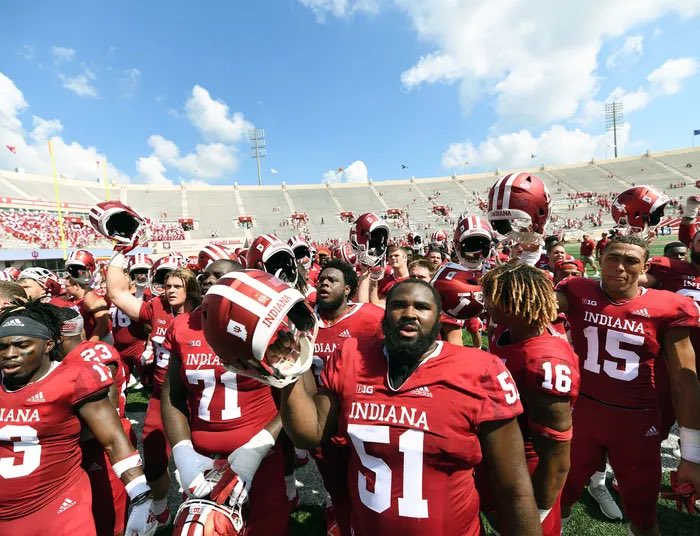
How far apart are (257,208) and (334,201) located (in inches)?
468

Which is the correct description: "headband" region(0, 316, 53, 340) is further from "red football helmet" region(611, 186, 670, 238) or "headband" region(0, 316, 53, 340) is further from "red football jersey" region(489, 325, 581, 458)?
"red football helmet" region(611, 186, 670, 238)

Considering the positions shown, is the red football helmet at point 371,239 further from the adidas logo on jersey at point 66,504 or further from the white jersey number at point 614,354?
the adidas logo on jersey at point 66,504

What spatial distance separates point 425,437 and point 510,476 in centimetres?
47

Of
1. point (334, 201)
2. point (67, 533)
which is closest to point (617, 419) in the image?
point (67, 533)

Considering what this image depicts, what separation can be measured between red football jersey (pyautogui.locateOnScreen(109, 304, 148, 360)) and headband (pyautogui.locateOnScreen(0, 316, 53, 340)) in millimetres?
3439

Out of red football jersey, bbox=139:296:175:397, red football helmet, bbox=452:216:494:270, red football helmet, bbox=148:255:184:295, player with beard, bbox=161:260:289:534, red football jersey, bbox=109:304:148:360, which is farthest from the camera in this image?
red football helmet, bbox=148:255:184:295

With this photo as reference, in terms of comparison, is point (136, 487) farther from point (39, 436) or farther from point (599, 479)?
point (599, 479)

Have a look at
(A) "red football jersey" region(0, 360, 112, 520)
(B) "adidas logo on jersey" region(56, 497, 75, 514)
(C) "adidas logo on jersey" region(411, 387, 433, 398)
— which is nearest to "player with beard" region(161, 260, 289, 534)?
(A) "red football jersey" region(0, 360, 112, 520)

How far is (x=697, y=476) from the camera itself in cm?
243

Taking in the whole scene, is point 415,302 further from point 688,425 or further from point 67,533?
point 67,533

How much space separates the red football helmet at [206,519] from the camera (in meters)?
1.81

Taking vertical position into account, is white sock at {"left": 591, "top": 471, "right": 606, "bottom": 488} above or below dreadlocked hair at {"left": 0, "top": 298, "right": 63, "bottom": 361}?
below

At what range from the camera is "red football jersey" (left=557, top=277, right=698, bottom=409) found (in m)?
2.79

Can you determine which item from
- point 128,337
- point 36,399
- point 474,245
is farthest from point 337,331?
point 128,337
